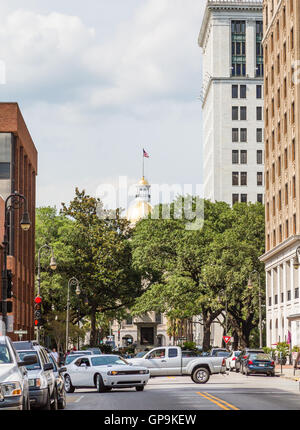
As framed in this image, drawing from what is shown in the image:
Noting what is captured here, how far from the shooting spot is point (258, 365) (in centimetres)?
4950

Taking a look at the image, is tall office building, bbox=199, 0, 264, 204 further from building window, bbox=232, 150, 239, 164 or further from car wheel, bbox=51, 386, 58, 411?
car wheel, bbox=51, 386, 58, 411

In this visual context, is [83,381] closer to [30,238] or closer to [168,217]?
[30,238]

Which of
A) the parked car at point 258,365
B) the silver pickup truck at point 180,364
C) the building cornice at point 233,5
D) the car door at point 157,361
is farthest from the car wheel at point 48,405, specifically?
the building cornice at point 233,5

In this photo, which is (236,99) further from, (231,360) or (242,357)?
(242,357)

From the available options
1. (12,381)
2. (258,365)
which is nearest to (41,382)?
(12,381)

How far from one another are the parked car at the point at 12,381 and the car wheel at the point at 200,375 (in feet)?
74.0

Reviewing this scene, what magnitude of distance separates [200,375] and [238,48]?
9627cm

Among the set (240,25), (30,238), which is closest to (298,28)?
(30,238)

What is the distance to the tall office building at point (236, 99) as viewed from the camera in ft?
416

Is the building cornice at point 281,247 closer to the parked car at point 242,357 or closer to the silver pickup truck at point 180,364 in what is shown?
the parked car at point 242,357

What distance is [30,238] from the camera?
78688 millimetres

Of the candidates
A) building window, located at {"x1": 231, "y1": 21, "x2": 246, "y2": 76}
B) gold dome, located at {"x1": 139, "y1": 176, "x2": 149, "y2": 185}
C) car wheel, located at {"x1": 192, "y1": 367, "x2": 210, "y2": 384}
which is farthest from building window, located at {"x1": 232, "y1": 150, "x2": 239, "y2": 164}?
car wheel, located at {"x1": 192, "y1": 367, "x2": 210, "y2": 384}
